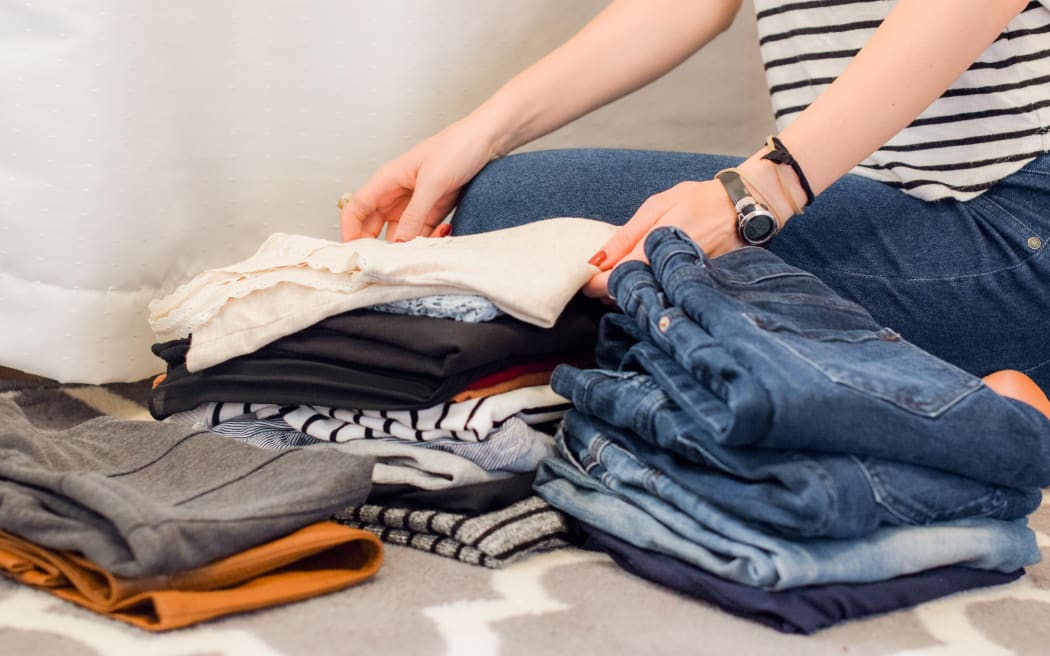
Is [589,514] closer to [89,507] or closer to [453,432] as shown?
[453,432]

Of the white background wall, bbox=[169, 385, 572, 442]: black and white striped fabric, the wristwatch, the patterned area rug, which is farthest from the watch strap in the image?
the white background wall

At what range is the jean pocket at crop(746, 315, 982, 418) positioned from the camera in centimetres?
63

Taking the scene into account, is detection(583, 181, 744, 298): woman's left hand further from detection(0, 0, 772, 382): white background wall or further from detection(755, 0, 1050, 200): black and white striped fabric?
detection(0, 0, 772, 382): white background wall

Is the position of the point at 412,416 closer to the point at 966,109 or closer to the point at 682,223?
the point at 682,223

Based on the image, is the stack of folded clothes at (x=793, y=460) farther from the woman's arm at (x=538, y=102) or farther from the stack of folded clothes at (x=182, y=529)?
the woman's arm at (x=538, y=102)

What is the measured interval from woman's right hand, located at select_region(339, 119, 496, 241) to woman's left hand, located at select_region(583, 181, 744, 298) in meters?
0.28

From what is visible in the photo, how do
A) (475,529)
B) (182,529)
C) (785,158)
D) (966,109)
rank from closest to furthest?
(182,529)
(475,529)
(785,158)
(966,109)

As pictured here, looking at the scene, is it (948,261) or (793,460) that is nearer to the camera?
(793,460)

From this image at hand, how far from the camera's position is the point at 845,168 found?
0.85 m

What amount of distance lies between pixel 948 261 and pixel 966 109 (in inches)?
5.7

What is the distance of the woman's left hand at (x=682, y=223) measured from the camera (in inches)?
32.6

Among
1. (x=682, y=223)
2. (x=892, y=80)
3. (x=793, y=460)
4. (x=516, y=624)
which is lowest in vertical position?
(x=516, y=624)

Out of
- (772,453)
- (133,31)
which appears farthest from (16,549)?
(133,31)

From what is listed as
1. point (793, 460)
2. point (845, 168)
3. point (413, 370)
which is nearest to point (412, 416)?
point (413, 370)
